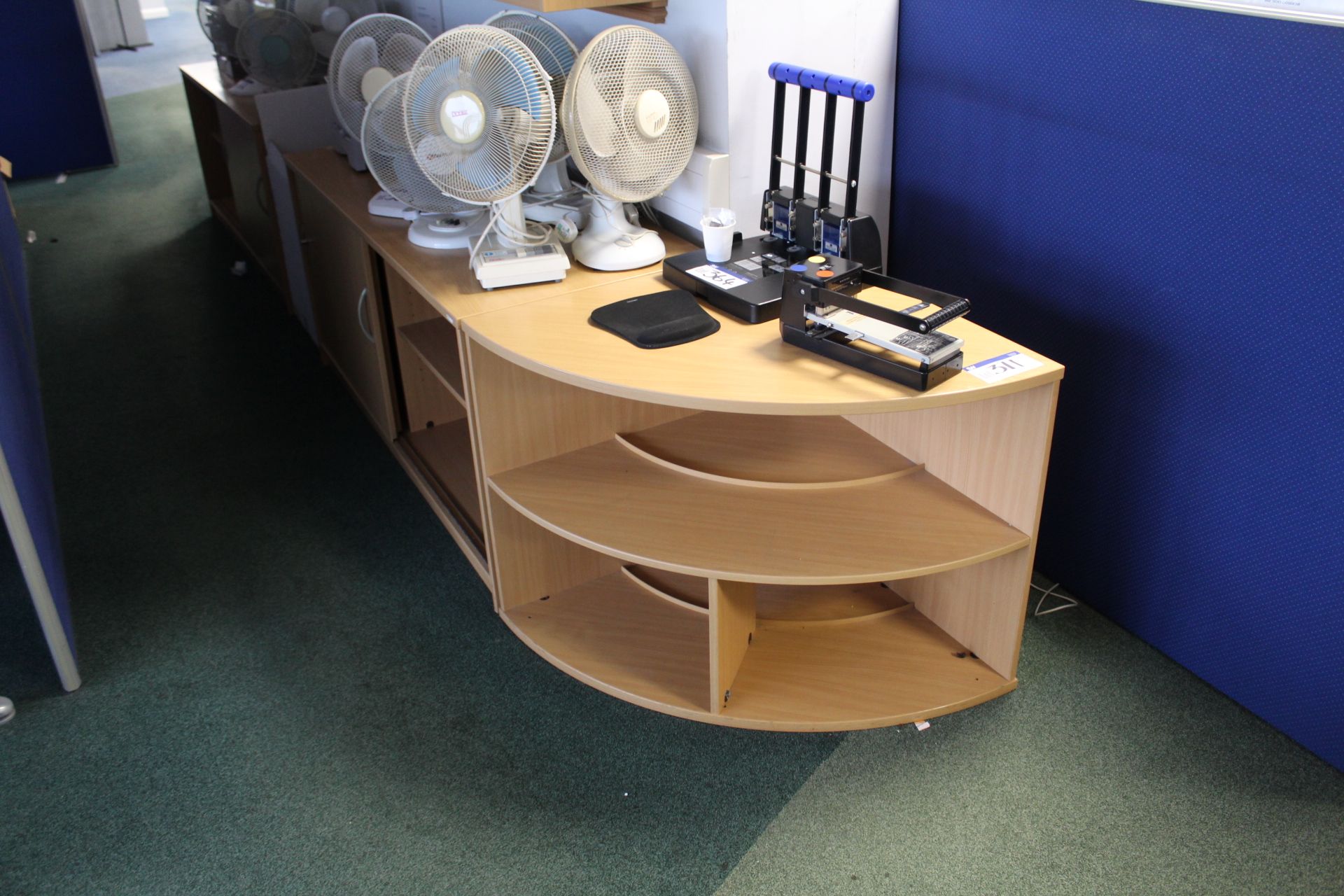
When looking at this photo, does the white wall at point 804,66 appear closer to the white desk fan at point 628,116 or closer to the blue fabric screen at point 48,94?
the white desk fan at point 628,116

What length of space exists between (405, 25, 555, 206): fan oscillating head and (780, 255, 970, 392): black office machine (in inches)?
24.1

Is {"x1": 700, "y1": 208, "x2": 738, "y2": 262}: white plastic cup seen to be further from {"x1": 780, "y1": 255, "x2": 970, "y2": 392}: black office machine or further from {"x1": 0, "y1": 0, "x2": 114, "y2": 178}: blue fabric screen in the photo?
{"x1": 0, "y1": 0, "x2": 114, "y2": 178}: blue fabric screen

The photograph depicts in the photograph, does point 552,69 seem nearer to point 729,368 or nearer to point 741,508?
point 729,368

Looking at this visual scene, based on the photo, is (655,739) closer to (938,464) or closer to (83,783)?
(938,464)

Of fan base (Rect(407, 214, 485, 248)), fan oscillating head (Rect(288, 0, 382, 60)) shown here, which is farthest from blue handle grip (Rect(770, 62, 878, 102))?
fan oscillating head (Rect(288, 0, 382, 60))

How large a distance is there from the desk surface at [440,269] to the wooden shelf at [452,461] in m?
0.50

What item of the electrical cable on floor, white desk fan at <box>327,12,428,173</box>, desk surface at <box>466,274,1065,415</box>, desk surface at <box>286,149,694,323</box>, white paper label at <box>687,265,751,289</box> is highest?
white desk fan at <box>327,12,428,173</box>

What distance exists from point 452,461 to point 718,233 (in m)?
1.14

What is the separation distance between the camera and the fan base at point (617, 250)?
2.39m

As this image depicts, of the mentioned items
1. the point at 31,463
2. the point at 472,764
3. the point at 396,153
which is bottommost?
the point at 472,764

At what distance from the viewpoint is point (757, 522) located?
213 cm

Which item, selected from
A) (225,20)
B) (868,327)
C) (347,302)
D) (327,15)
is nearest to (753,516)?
(868,327)

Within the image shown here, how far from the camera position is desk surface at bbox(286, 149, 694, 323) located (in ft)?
7.45

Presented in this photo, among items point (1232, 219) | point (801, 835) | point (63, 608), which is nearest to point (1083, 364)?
point (1232, 219)
